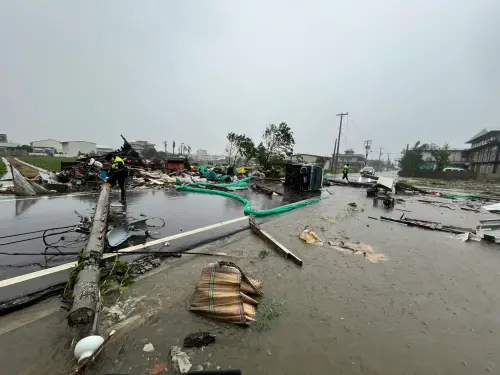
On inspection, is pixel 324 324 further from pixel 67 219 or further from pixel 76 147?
pixel 76 147

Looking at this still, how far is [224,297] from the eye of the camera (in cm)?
285

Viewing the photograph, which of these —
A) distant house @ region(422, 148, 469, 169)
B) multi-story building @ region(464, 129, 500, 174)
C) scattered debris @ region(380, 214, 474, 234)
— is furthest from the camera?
distant house @ region(422, 148, 469, 169)

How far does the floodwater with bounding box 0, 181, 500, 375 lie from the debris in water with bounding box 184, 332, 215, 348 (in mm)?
80

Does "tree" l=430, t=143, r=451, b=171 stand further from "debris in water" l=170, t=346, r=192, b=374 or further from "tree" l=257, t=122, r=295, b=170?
"debris in water" l=170, t=346, r=192, b=374

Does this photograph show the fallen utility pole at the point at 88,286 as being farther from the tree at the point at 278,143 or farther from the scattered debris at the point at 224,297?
the tree at the point at 278,143

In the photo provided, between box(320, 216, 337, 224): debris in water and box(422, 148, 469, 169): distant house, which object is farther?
box(422, 148, 469, 169): distant house

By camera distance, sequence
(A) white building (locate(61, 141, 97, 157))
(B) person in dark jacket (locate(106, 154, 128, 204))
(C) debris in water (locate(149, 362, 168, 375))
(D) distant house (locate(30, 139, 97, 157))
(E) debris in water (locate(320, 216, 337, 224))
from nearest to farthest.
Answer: (C) debris in water (locate(149, 362, 168, 375)), (B) person in dark jacket (locate(106, 154, 128, 204)), (E) debris in water (locate(320, 216, 337, 224)), (D) distant house (locate(30, 139, 97, 157)), (A) white building (locate(61, 141, 97, 157))

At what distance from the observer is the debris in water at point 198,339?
7.69ft

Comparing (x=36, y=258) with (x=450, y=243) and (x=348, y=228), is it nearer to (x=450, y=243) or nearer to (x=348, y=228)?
(x=348, y=228)

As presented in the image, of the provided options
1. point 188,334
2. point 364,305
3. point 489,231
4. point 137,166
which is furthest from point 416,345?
point 137,166

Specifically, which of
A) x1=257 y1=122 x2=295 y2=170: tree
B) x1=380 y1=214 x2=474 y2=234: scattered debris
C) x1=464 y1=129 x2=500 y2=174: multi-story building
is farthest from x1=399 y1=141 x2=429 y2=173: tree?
x1=380 y1=214 x2=474 y2=234: scattered debris

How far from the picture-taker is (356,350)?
96.6 inches

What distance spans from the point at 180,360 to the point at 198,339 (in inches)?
9.9

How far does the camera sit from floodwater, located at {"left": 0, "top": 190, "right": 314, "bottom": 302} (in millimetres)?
3627
